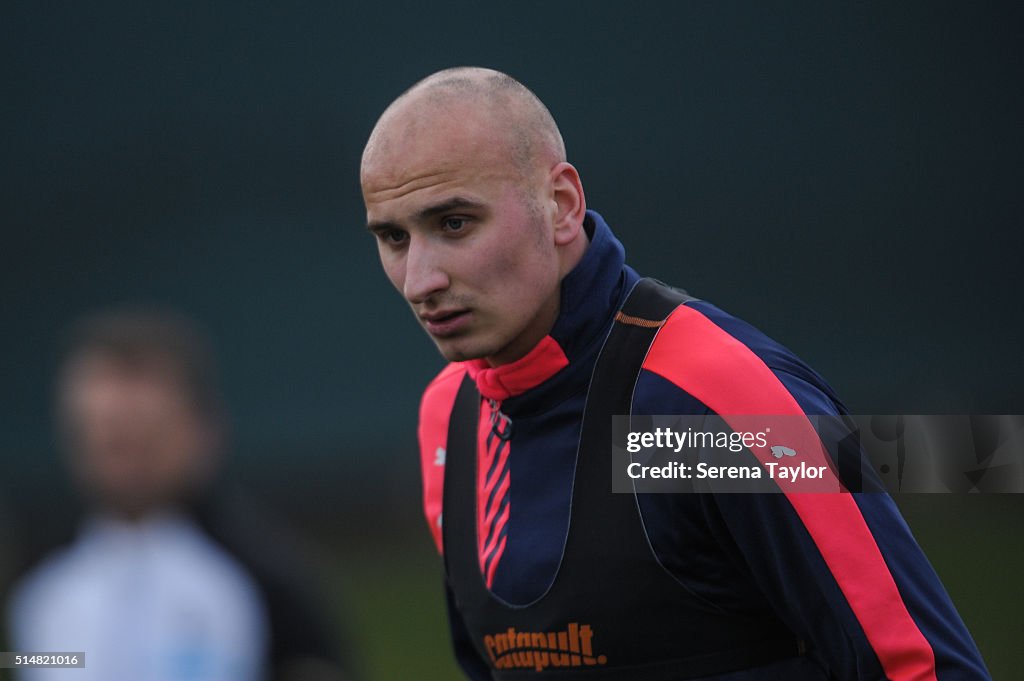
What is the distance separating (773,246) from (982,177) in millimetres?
1921

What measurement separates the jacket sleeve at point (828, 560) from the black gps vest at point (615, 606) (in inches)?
4.6

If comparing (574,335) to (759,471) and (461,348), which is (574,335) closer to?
(461,348)

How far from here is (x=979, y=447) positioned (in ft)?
9.76

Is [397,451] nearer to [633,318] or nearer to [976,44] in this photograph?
[976,44]

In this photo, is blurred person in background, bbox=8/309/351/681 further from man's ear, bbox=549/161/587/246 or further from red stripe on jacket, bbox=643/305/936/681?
red stripe on jacket, bbox=643/305/936/681

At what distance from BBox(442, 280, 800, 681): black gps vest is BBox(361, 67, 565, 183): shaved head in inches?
14.5

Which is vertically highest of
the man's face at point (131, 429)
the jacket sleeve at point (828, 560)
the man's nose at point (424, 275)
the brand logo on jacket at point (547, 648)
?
the man's nose at point (424, 275)

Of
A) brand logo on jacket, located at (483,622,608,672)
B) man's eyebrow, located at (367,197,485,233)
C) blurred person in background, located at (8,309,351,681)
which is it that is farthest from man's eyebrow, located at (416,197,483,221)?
blurred person in background, located at (8,309,351,681)

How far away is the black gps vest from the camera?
236 centimetres

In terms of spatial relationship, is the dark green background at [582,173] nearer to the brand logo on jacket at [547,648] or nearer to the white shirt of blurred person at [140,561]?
the white shirt of blurred person at [140,561]

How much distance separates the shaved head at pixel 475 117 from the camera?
96.4 inches

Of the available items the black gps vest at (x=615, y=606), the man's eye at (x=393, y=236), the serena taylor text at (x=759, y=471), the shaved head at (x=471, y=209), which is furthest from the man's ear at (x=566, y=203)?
the serena taylor text at (x=759, y=471)

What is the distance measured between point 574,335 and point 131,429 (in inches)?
48.4

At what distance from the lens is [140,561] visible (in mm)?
3496
